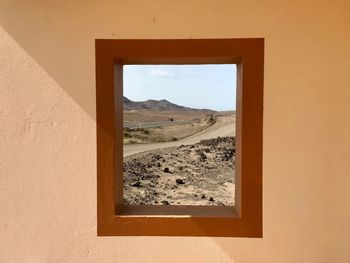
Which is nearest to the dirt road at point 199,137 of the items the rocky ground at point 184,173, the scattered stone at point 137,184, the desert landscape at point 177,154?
the desert landscape at point 177,154

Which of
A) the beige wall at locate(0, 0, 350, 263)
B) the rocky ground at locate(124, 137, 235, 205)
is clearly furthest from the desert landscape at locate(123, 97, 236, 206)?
the beige wall at locate(0, 0, 350, 263)

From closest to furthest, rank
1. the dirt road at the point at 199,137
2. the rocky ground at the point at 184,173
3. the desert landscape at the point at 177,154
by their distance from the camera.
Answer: the rocky ground at the point at 184,173, the desert landscape at the point at 177,154, the dirt road at the point at 199,137

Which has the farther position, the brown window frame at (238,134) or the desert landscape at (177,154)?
the desert landscape at (177,154)

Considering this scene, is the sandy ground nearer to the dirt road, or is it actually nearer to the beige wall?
the dirt road

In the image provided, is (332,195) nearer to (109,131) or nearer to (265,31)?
(265,31)

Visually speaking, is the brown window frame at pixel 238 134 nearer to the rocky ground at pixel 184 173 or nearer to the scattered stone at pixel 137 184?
the rocky ground at pixel 184 173

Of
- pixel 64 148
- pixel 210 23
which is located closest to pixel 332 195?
pixel 210 23
